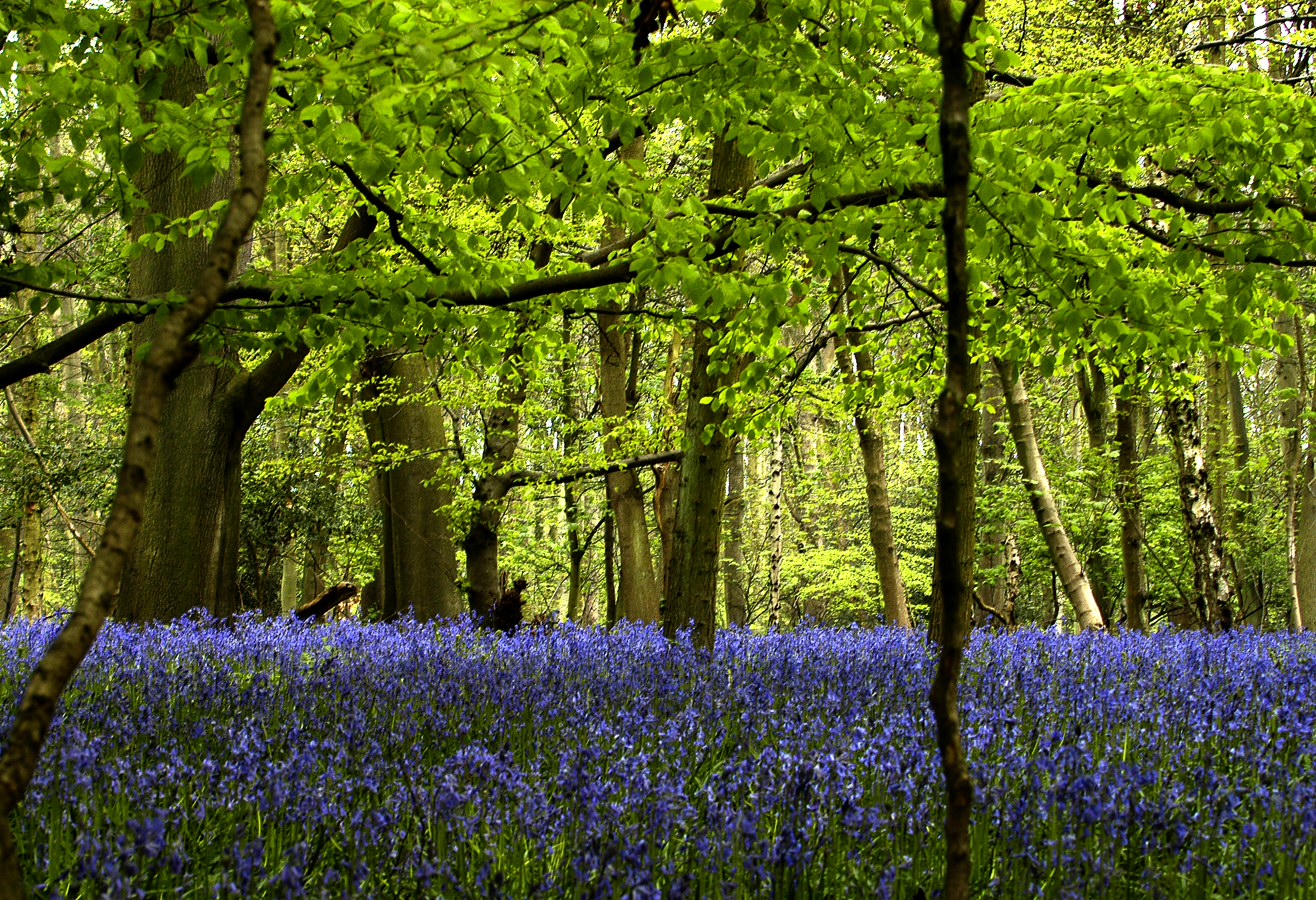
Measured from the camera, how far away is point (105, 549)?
1746 millimetres

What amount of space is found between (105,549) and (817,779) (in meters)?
2.60

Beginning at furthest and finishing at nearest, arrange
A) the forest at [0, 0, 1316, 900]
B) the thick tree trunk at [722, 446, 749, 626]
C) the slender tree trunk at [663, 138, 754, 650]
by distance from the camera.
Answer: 1. the thick tree trunk at [722, 446, 749, 626]
2. the slender tree trunk at [663, 138, 754, 650]
3. the forest at [0, 0, 1316, 900]

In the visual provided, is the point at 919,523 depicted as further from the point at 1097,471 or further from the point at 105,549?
the point at 105,549

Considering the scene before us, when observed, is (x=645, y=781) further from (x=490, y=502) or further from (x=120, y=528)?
(x=490, y=502)

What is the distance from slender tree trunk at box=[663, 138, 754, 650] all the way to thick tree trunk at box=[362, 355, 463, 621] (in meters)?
5.24

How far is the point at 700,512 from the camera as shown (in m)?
7.76

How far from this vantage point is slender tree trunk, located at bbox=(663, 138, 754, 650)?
7742 mm

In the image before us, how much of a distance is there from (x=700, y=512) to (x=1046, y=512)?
20.2 feet

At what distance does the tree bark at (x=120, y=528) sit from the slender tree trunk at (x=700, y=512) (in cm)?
589

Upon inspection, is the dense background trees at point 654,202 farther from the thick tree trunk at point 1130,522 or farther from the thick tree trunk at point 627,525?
the thick tree trunk at point 627,525

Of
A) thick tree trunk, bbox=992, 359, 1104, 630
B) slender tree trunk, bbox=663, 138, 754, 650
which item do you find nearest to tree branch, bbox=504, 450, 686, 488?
thick tree trunk, bbox=992, 359, 1104, 630

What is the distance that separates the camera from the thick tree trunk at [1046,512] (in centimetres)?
1207

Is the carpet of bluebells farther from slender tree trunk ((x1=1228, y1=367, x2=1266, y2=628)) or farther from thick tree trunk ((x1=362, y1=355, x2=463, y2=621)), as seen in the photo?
slender tree trunk ((x1=1228, y1=367, x2=1266, y2=628))

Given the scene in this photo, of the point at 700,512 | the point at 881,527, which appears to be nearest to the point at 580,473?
the point at 881,527
